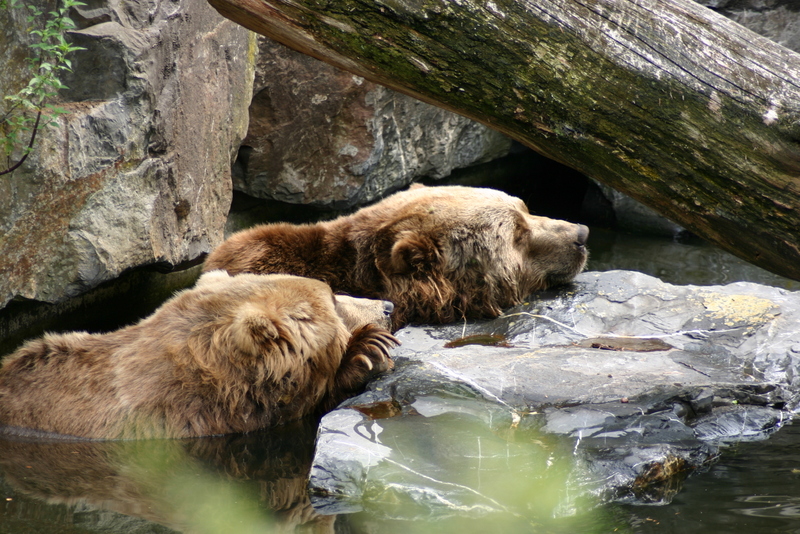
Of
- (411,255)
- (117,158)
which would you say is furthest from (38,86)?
(411,255)

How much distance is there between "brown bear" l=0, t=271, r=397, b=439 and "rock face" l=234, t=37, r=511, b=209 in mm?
2847

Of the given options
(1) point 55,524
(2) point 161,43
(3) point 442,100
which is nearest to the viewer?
(1) point 55,524

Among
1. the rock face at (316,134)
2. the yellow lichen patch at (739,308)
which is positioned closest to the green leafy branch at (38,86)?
the rock face at (316,134)

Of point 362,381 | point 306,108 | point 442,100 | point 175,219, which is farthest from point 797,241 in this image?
point 306,108

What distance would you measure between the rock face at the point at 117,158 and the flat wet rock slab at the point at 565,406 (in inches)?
63.9

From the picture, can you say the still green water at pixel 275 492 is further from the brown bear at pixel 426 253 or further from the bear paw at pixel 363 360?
the brown bear at pixel 426 253

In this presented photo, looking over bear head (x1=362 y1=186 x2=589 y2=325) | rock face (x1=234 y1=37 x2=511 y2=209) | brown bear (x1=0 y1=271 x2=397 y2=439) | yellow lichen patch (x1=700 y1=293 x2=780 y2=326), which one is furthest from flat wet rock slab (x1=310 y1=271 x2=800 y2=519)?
rock face (x1=234 y1=37 x2=511 y2=209)

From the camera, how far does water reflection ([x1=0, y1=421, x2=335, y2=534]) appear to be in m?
2.80

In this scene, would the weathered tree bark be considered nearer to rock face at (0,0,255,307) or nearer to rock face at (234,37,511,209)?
rock face at (0,0,255,307)

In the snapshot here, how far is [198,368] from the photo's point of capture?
11.6ft

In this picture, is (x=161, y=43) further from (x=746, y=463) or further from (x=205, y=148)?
(x=746, y=463)

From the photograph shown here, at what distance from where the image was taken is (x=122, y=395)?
3568mm

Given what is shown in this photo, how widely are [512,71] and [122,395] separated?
2.25m

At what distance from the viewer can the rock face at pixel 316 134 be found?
6.40 meters
